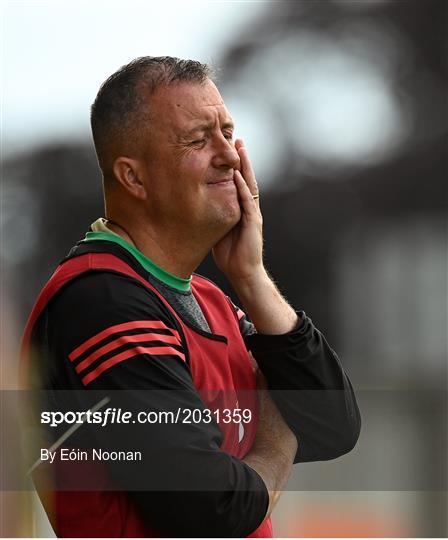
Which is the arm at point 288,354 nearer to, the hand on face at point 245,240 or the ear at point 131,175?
the hand on face at point 245,240

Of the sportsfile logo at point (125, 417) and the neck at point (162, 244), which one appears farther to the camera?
the neck at point (162, 244)

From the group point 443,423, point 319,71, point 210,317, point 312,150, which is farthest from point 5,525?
point 319,71

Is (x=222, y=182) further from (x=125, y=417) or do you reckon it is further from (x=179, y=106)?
(x=125, y=417)

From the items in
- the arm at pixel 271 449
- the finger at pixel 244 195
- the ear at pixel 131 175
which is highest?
the ear at pixel 131 175

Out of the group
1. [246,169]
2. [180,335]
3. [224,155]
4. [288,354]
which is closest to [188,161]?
[224,155]

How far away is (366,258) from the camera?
746 inches

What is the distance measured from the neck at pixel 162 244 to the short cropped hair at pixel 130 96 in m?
0.19

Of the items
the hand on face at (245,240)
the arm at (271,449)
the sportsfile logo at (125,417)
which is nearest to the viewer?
the sportsfile logo at (125,417)

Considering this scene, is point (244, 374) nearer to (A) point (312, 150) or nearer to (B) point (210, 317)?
(B) point (210, 317)

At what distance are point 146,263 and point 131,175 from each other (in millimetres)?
252

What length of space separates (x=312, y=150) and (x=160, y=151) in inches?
618

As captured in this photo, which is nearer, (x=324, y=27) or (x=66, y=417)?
(x=66, y=417)

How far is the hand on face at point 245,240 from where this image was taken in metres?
3.22

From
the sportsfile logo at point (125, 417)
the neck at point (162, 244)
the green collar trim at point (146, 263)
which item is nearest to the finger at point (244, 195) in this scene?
the neck at point (162, 244)
